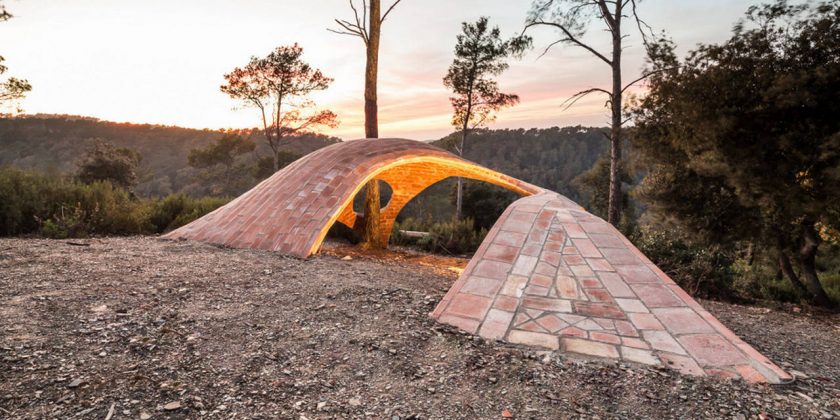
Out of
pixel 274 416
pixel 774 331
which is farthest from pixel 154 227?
pixel 774 331

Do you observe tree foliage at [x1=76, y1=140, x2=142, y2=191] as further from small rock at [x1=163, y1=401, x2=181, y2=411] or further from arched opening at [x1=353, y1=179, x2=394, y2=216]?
small rock at [x1=163, y1=401, x2=181, y2=411]

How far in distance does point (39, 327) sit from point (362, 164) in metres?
4.83

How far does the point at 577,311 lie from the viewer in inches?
133

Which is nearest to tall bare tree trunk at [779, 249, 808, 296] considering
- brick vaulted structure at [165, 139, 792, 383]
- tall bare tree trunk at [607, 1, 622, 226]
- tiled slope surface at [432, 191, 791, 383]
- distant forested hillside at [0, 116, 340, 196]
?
tall bare tree trunk at [607, 1, 622, 226]

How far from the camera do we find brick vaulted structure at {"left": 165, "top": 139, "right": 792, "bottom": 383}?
2.94m

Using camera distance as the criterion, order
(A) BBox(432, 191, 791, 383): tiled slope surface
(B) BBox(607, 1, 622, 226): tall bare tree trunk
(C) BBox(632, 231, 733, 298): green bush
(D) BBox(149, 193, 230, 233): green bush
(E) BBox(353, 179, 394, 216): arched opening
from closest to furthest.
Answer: (A) BBox(432, 191, 791, 383): tiled slope surface < (C) BBox(632, 231, 733, 298): green bush < (D) BBox(149, 193, 230, 233): green bush < (B) BBox(607, 1, 622, 226): tall bare tree trunk < (E) BBox(353, 179, 394, 216): arched opening

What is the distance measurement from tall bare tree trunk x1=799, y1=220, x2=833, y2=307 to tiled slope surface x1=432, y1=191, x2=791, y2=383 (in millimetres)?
7215

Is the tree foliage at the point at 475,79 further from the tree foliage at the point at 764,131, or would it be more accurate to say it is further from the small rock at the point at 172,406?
the small rock at the point at 172,406

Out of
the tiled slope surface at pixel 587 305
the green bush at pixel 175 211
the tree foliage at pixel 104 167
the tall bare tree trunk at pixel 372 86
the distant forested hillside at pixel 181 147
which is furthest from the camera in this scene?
the distant forested hillside at pixel 181 147

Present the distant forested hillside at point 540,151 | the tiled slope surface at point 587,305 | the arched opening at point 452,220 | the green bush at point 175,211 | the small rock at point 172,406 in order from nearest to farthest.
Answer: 1. the small rock at point 172,406
2. the tiled slope surface at point 587,305
3. the green bush at point 175,211
4. the arched opening at point 452,220
5. the distant forested hillside at point 540,151

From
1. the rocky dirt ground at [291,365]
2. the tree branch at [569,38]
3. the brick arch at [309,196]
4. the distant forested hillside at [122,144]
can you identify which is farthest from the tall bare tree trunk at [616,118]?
the distant forested hillside at [122,144]

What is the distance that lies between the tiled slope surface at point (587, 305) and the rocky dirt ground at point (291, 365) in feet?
0.60

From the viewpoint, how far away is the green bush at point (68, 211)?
Answer: 702cm

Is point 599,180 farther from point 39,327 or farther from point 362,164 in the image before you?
point 39,327
